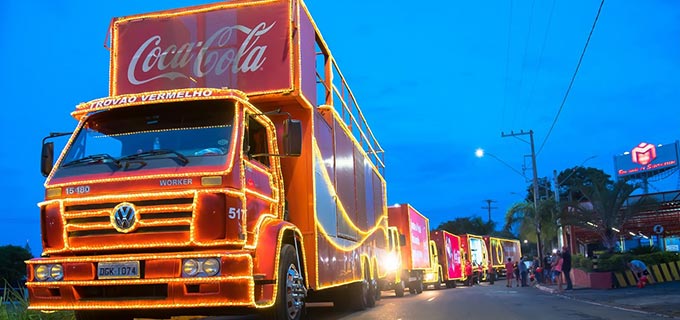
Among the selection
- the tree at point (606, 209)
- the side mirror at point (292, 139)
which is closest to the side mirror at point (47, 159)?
the side mirror at point (292, 139)

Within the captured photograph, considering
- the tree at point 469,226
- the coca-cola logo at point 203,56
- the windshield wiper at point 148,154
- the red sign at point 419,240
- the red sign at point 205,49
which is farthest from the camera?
the tree at point 469,226

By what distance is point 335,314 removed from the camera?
1284 centimetres

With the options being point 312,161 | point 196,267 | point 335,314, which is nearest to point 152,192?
point 196,267

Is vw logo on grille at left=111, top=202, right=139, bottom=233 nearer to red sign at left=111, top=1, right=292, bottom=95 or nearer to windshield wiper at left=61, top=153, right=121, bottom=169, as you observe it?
windshield wiper at left=61, top=153, right=121, bottom=169

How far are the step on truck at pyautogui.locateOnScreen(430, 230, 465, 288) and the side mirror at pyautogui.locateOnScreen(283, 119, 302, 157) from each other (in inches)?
976

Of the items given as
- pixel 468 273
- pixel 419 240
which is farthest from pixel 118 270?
pixel 468 273

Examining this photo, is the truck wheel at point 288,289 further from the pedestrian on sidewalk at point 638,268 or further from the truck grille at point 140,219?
the pedestrian on sidewalk at point 638,268

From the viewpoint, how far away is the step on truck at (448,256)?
3173cm

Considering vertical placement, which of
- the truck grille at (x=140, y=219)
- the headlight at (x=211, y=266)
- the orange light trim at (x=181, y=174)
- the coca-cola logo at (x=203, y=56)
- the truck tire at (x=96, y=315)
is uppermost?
the coca-cola logo at (x=203, y=56)

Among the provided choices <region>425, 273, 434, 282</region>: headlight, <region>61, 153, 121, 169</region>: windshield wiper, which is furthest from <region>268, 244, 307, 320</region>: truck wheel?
<region>425, 273, 434, 282</region>: headlight

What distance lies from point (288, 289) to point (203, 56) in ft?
11.7

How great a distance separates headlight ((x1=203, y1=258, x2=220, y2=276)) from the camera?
6413 millimetres

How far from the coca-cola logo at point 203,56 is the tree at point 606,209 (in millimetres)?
22821

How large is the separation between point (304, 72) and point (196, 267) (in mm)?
3584
